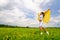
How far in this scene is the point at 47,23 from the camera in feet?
42.8

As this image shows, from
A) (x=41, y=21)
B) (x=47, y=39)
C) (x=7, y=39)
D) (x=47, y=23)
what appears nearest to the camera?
(x=7, y=39)

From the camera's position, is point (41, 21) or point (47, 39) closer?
point (47, 39)

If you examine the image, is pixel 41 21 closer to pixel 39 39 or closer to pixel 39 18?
pixel 39 18

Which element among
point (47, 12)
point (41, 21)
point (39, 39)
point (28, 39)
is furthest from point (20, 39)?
point (47, 12)

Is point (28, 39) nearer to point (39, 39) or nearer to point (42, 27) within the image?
point (39, 39)

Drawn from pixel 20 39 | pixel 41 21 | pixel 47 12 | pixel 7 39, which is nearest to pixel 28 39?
pixel 20 39

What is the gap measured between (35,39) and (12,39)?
1.08 m

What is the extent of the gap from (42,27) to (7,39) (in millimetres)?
4890

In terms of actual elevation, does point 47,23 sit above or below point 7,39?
above

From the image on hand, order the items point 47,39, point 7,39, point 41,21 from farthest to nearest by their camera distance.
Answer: point 41,21, point 47,39, point 7,39

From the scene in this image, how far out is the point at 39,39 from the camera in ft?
28.6

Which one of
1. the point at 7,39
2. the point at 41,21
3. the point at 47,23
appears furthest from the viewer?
the point at 47,23

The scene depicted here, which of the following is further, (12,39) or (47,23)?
(47,23)

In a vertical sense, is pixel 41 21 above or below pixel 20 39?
above
